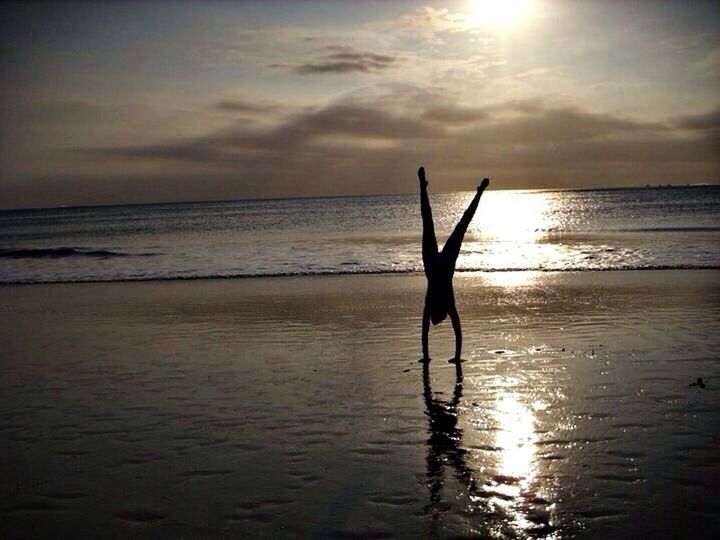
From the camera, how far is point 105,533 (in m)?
4.53

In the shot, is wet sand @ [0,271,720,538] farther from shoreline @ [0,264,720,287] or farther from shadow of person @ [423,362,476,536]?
shoreline @ [0,264,720,287]

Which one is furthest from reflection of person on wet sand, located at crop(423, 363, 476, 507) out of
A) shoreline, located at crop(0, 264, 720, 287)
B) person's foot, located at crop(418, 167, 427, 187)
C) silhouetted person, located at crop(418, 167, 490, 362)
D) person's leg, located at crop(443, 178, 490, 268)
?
shoreline, located at crop(0, 264, 720, 287)

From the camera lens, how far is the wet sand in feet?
15.3

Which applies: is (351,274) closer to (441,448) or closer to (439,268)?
(439,268)

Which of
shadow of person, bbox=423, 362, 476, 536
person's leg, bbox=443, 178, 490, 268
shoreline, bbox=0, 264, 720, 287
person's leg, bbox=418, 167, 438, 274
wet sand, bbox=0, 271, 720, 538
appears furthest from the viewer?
shoreline, bbox=0, 264, 720, 287

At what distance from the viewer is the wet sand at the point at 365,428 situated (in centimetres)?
467

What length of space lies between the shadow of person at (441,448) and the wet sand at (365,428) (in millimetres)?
26

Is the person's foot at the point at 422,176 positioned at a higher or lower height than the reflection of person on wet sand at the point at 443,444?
higher

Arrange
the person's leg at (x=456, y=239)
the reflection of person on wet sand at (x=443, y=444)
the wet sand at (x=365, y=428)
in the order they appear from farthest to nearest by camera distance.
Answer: the person's leg at (x=456, y=239) → the reflection of person on wet sand at (x=443, y=444) → the wet sand at (x=365, y=428)

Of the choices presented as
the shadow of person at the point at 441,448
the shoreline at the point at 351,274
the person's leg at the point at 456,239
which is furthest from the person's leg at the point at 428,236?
the shoreline at the point at 351,274

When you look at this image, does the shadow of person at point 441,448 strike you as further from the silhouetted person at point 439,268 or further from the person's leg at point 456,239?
the person's leg at point 456,239

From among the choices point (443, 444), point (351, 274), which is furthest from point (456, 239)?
point (351, 274)

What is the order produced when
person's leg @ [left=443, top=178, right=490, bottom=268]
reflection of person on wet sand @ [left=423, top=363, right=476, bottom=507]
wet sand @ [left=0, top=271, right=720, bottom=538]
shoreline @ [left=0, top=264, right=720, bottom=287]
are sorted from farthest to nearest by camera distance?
shoreline @ [left=0, top=264, right=720, bottom=287], person's leg @ [left=443, top=178, right=490, bottom=268], reflection of person on wet sand @ [left=423, top=363, right=476, bottom=507], wet sand @ [left=0, top=271, right=720, bottom=538]

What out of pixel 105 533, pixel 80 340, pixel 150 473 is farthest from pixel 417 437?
pixel 80 340
